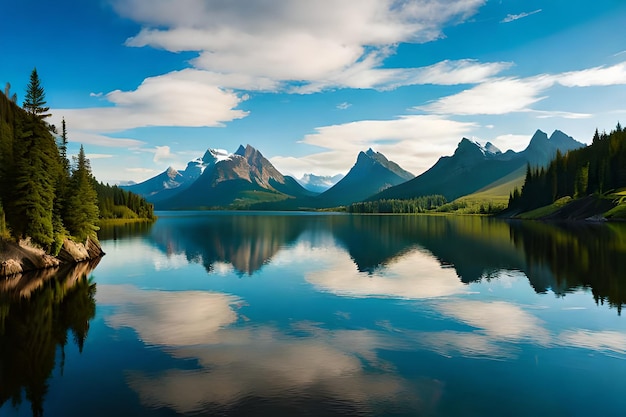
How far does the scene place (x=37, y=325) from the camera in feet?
106

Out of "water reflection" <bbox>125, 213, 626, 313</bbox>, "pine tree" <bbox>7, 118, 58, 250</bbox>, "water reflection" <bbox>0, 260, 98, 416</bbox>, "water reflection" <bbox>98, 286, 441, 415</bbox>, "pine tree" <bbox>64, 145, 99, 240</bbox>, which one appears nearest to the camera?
"water reflection" <bbox>98, 286, 441, 415</bbox>

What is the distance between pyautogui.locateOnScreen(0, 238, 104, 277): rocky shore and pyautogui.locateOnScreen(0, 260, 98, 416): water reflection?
8.27 feet

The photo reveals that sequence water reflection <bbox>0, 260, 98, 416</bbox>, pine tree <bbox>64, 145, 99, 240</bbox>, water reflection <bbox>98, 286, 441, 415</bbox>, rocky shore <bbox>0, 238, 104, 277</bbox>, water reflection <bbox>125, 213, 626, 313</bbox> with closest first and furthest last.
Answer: water reflection <bbox>98, 286, 441, 415</bbox>
water reflection <bbox>0, 260, 98, 416</bbox>
water reflection <bbox>125, 213, 626, 313</bbox>
rocky shore <bbox>0, 238, 104, 277</bbox>
pine tree <bbox>64, 145, 99, 240</bbox>

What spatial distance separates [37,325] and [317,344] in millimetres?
23005

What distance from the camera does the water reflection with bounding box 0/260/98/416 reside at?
2158 centimetres

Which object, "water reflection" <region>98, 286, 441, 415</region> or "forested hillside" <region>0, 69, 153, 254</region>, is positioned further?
"forested hillside" <region>0, 69, 153, 254</region>

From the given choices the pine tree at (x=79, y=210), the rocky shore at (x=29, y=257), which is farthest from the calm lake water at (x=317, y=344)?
the pine tree at (x=79, y=210)

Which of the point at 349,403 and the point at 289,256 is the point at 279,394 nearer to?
the point at 349,403

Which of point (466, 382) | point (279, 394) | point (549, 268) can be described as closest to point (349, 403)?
point (279, 394)

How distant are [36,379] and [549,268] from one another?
207 ft

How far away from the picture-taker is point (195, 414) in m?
18.0

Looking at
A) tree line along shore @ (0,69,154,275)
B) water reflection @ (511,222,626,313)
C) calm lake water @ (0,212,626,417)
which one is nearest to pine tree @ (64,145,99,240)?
tree line along shore @ (0,69,154,275)

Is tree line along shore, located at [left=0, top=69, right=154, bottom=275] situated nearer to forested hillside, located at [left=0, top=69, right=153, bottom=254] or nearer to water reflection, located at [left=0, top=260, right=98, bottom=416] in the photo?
forested hillside, located at [left=0, top=69, right=153, bottom=254]

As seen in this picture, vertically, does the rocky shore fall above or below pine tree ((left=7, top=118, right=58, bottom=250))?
below
